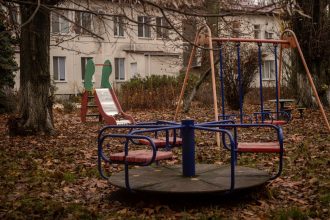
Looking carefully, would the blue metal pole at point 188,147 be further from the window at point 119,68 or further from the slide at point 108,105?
the window at point 119,68

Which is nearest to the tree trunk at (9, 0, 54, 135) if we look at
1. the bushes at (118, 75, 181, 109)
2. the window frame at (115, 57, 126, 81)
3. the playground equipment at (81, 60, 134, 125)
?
the playground equipment at (81, 60, 134, 125)

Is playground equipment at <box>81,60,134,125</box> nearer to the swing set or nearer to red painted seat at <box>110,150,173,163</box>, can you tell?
the swing set

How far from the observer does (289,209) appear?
5242 mm

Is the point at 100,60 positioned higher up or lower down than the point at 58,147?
higher up

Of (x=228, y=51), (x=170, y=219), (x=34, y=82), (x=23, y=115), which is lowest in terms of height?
(x=170, y=219)

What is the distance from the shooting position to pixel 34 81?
1222 centimetres

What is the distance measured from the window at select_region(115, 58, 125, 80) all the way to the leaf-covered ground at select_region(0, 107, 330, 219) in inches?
1017

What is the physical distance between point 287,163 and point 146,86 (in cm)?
1564

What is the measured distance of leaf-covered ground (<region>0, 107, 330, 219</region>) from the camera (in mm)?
5305

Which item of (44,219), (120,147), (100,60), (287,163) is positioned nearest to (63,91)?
(100,60)

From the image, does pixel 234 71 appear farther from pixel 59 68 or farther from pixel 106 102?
pixel 59 68

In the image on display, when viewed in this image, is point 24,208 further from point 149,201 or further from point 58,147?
point 58,147

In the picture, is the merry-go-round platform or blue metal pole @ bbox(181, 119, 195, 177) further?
blue metal pole @ bbox(181, 119, 195, 177)

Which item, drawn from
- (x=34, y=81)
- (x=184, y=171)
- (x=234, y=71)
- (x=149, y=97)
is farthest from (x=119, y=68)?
(x=184, y=171)
